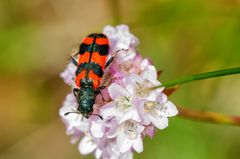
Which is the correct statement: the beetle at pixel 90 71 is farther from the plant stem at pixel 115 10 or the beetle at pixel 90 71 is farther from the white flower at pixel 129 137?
the plant stem at pixel 115 10

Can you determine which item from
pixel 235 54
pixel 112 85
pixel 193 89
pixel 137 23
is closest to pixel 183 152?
pixel 193 89

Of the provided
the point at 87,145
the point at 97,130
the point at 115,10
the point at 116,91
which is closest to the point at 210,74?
the point at 116,91

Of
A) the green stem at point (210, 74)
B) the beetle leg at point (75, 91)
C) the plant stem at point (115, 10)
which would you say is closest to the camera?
the green stem at point (210, 74)

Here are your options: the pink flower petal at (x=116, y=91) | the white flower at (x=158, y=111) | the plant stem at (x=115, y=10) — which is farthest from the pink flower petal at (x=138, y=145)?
the plant stem at (x=115, y=10)

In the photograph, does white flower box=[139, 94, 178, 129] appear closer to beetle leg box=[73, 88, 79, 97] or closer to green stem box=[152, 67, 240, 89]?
green stem box=[152, 67, 240, 89]

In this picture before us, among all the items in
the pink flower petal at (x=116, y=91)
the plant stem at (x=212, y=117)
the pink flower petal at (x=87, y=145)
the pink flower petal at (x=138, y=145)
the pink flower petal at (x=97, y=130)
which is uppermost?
the pink flower petal at (x=116, y=91)

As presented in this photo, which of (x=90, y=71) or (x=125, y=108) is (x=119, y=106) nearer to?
(x=125, y=108)
